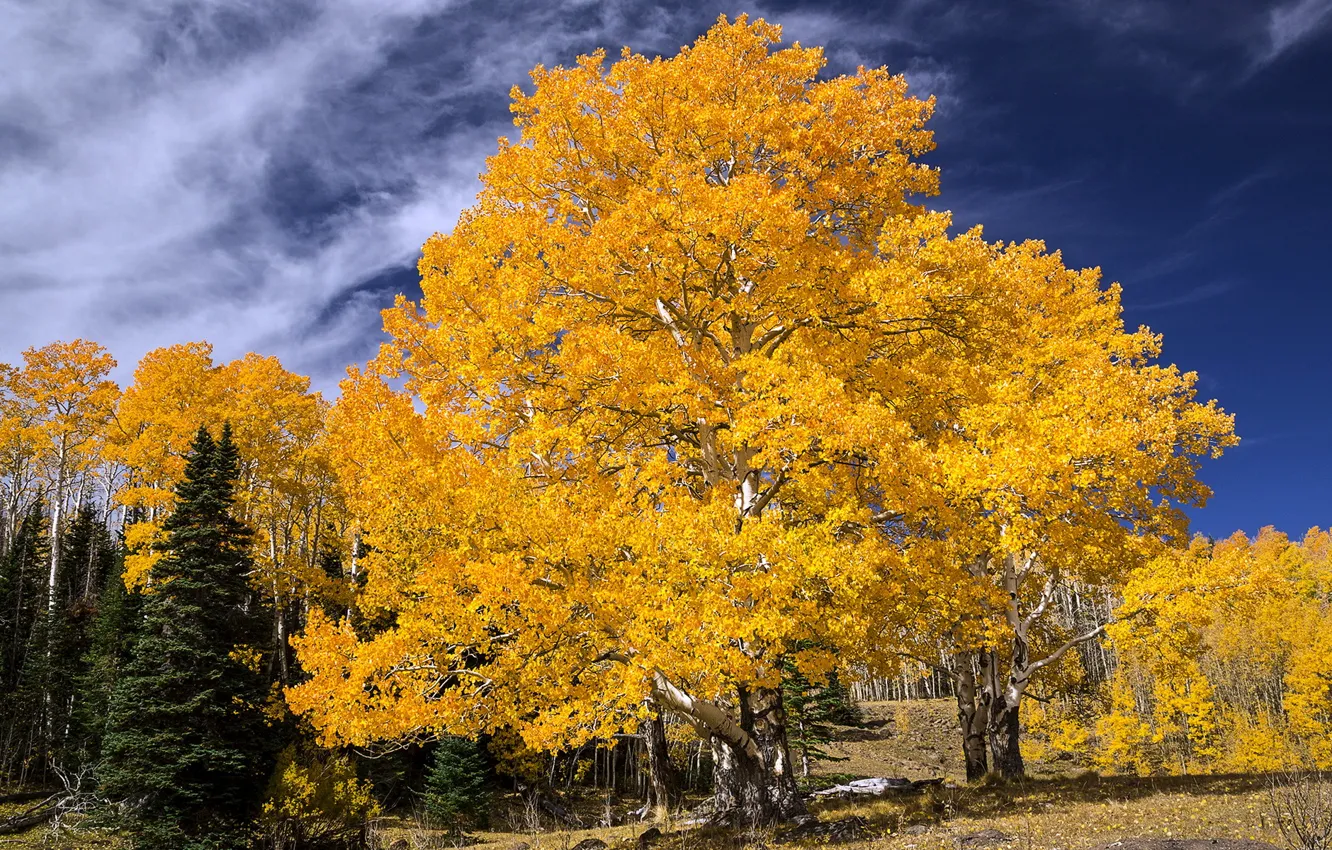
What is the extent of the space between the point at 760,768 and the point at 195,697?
13.5 m

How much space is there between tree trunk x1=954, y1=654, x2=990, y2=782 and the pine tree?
15500 millimetres

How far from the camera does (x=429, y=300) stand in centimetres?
1115

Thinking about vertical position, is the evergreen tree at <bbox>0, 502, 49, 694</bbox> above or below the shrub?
above

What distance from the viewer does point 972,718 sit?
16.4 metres

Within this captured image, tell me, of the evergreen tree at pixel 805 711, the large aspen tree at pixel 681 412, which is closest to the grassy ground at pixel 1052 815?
the large aspen tree at pixel 681 412

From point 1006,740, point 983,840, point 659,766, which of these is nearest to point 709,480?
point 983,840

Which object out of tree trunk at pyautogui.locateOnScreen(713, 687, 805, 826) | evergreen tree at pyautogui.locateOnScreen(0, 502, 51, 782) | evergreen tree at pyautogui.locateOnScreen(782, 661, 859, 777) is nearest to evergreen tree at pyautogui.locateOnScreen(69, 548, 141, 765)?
evergreen tree at pyautogui.locateOnScreen(0, 502, 51, 782)

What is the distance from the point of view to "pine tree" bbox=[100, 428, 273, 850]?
16203mm

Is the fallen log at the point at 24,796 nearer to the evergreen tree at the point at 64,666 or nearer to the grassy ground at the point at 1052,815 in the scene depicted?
the evergreen tree at the point at 64,666

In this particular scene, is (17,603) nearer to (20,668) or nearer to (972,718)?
(20,668)

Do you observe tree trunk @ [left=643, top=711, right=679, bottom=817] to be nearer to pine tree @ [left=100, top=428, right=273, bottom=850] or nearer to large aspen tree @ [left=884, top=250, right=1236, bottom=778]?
large aspen tree @ [left=884, top=250, right=1236, bottom=778]

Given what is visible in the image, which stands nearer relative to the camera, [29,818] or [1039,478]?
[1039,478]

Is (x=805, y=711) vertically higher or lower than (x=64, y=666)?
lower

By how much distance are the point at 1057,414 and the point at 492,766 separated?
93.5 feet
